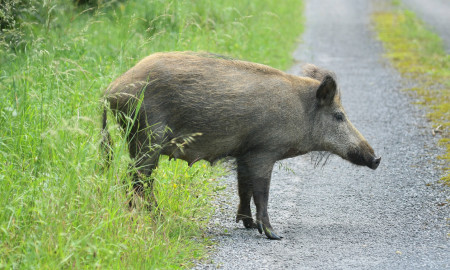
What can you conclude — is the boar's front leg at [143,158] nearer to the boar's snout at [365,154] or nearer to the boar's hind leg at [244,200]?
the boar's hind leg at [244,200]

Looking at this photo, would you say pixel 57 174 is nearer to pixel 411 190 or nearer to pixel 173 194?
pixel 173 194

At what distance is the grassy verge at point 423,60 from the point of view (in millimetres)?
9062

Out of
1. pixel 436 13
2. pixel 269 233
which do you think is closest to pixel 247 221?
pixel 269 233

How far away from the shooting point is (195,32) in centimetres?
938

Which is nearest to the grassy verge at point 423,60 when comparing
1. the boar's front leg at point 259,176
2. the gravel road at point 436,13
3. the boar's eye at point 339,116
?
the gravel road at point 436,13

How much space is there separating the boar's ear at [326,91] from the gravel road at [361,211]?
699mm

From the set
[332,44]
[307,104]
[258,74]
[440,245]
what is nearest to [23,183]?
[258,74]

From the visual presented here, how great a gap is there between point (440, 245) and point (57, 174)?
293cm

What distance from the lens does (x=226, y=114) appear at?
17.3 ft

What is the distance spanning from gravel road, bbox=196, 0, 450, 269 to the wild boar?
0.38 meters

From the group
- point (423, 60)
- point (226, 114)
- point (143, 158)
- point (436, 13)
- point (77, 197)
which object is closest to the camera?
point (77, 197)

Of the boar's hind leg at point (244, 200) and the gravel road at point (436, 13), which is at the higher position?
the boar's hind leg at point (244, 200)

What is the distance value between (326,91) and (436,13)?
57.5 ft

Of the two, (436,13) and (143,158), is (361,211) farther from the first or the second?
(436,13)
